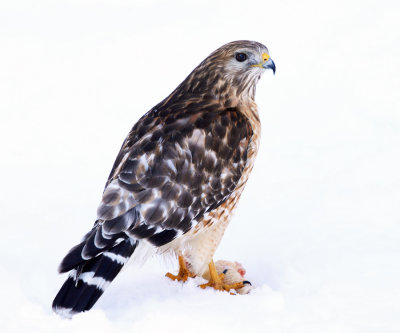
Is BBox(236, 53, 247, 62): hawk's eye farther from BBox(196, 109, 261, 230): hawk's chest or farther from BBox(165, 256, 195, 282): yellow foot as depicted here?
BBox(165, 256, 195, 282): yellow foot

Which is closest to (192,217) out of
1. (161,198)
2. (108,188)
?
(161,198)

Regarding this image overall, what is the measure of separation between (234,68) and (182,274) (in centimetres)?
176

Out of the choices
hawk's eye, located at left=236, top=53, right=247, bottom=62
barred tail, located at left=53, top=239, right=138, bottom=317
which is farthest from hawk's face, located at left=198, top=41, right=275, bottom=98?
barred tail, located at left=53, top=239, right=138, bottom=317

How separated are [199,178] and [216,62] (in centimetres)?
106

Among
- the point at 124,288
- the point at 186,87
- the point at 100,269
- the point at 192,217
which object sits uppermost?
the point at 186,87

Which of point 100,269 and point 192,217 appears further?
point 192,217

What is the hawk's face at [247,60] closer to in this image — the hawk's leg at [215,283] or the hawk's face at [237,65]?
the hawk's face at [237,65]

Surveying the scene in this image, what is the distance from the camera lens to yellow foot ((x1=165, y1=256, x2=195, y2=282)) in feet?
19.1

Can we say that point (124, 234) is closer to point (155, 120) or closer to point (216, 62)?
point (155, 120)

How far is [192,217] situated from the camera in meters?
5.09

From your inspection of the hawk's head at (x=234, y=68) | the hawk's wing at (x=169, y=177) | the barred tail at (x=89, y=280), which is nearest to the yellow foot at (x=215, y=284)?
the hawk's wing at (x=169, y=177)

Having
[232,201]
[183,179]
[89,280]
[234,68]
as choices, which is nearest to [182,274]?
[232,201]

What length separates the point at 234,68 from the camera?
220 inches

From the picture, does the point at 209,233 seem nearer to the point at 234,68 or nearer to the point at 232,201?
the point at 232,201
